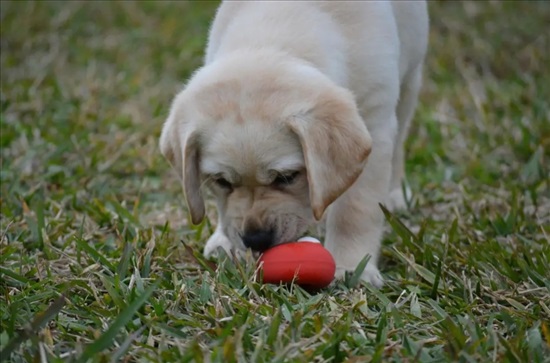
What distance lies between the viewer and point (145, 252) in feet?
12.2

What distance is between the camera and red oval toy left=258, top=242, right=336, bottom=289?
3.48 meters

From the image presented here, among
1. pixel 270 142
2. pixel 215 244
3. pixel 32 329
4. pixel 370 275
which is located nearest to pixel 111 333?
pixel 32 329

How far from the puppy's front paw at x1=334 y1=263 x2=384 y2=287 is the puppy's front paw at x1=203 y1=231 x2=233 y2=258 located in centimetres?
50

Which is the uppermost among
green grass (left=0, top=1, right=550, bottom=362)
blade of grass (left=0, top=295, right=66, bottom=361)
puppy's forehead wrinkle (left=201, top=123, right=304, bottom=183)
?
puppy's forehead wrinkle (left=201, top=123, right=304, bottom=183)

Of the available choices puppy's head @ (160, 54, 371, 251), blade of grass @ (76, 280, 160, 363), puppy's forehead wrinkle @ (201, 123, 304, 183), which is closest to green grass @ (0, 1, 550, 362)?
blade of grass @ (76, 280, 160, 363)

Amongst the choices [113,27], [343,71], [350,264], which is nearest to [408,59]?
[343,71]

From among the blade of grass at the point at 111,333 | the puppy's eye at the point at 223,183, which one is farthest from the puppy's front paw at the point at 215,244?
the blade of grass at the point at 111,333

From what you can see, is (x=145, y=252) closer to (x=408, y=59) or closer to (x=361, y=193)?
(x=361, y=193)

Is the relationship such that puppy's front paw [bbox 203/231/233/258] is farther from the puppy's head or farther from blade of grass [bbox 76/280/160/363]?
blade of grass [bbox 76/280/160/363]

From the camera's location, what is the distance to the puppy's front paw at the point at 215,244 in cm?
403

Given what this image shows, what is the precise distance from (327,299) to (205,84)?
0.96 metres

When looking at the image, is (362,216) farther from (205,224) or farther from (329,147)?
(205,224)

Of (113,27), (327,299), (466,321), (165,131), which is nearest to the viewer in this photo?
(466,321)

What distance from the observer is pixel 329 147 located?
351cm
